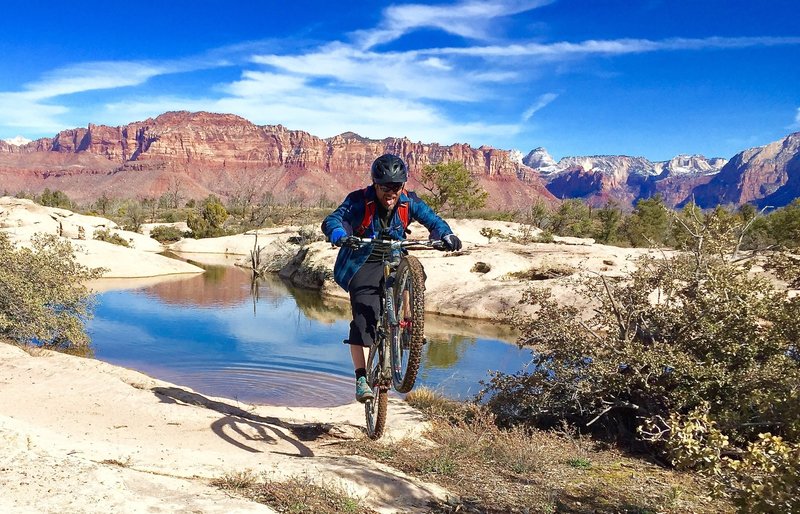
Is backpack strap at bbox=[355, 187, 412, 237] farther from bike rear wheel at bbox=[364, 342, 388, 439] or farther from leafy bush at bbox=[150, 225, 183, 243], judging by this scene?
leafy bush at bbox=[150, 225, 183, 243]

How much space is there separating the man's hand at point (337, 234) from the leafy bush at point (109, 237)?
37499 millimetres

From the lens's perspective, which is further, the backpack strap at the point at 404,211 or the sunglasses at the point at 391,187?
the backpack strap at the point at 404,211

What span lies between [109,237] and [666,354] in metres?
39.6

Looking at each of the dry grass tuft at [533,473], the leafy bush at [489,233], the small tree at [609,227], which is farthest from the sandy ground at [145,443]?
the small tree at [609,227]

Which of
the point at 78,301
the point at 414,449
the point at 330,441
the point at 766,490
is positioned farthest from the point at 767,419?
the point at 78,301

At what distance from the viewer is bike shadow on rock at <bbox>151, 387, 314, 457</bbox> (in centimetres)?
662

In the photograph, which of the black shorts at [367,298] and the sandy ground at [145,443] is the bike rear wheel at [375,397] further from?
the sandy ground at [145,443]

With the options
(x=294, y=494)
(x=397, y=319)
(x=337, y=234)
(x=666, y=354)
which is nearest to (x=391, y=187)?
(x=337, y=234)

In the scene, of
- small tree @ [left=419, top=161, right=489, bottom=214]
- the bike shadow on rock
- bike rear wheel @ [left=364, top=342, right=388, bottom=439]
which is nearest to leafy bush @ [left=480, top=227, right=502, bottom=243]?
small tree @ [left=419, top=161, right=489, bottom=214]

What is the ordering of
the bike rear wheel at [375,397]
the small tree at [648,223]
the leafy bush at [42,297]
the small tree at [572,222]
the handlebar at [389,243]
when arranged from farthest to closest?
the small tree at [572,222] → the small tree at [648,223] → the leafy bush at [42,297] → the bike rear wheel at [375,397] → the handlebar at [389,243]

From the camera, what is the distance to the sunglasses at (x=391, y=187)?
5624 mm

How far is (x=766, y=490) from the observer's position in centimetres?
314

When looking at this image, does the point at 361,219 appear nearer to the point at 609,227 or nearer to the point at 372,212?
the point at 372,212

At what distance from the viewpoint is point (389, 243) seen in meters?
5.57
